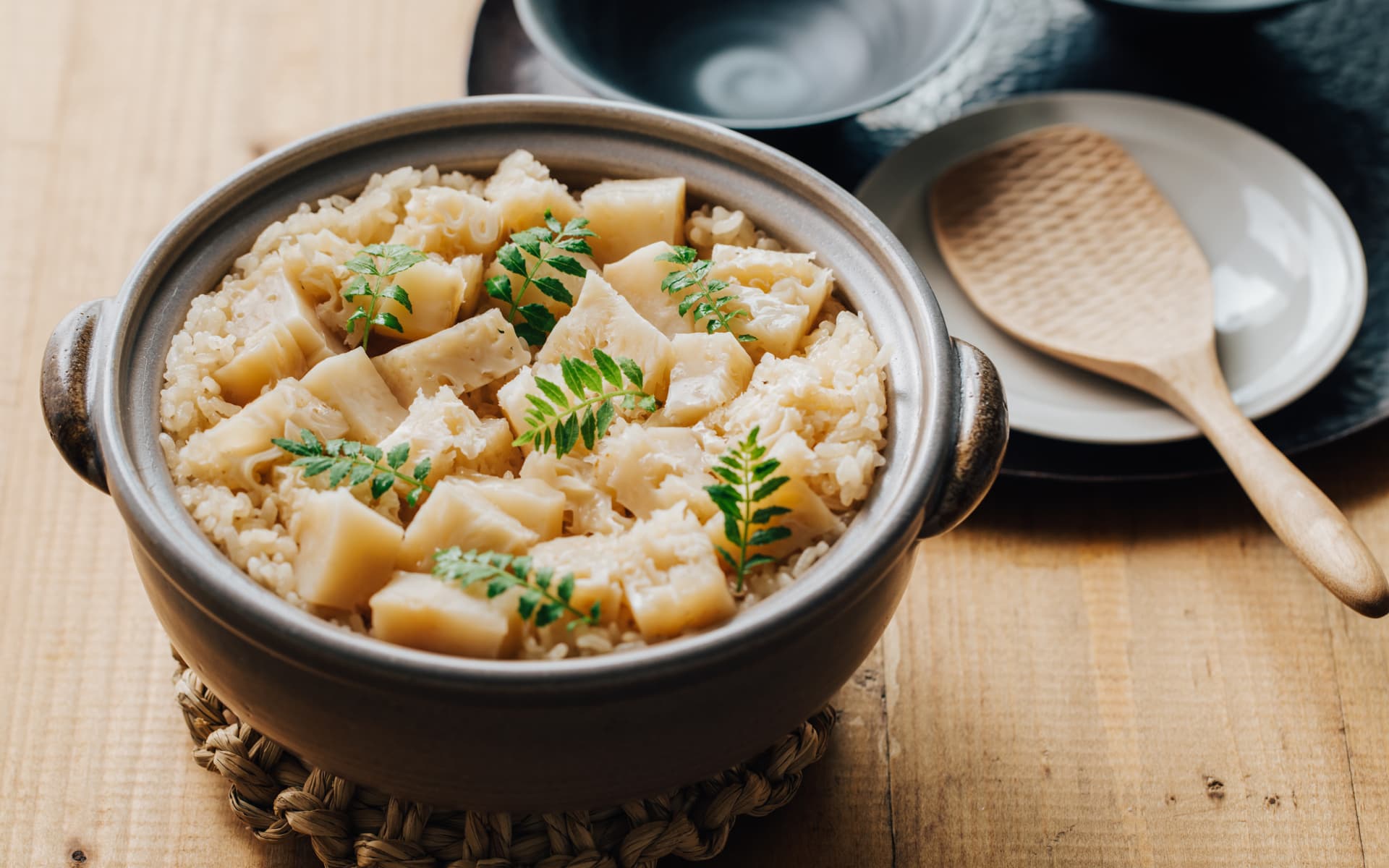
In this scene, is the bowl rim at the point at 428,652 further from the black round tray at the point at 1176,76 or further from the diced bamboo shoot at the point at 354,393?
the black round tray at the point at 1176,76

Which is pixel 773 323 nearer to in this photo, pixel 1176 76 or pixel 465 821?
pixel 465 821

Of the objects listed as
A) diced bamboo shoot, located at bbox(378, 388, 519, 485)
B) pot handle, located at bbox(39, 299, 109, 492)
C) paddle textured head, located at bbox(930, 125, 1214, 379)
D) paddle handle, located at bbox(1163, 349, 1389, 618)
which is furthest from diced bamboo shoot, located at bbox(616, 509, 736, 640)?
paddle textured head, located at bbox(930, 125, 1214, 379)

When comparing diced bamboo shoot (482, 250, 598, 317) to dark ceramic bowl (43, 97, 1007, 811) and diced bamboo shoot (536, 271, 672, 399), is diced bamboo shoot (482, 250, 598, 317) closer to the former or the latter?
diced bamboo shoot (536, 271, 672, 399)

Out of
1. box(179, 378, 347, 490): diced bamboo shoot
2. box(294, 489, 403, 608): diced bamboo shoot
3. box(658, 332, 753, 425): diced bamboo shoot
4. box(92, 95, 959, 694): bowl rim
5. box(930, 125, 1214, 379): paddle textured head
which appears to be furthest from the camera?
box(930, 125, 1214, 379): paddle textured head

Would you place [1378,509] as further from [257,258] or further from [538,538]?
[257,258]

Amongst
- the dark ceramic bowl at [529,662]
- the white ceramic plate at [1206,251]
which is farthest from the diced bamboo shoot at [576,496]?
the white ceramic plate at [1206,251]

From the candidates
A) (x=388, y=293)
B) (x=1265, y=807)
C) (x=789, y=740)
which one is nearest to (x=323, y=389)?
(x=388, y=293)
